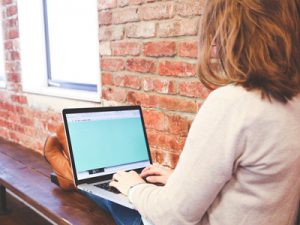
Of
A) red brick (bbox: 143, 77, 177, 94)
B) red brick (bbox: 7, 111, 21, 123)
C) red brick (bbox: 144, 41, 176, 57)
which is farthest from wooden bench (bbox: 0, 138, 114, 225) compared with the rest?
red brick (bbox: 144, 41, 176, 57)

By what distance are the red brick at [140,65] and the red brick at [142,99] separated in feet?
0.36

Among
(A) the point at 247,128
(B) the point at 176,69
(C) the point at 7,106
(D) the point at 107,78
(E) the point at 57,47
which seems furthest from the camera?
(C) the point at 7,106

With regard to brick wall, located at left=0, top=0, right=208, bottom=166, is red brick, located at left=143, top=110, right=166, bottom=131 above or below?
below

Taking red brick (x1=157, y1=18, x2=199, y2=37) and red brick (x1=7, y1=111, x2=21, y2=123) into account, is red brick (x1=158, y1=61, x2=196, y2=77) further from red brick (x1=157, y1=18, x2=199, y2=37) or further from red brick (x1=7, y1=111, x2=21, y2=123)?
red brick (x1=7, y1=111, x2=21, y2=123)

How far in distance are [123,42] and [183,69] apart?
0.40 metres

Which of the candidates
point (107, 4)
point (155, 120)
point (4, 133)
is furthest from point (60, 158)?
point (4, 133)

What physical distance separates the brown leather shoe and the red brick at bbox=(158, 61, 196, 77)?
0.47 m

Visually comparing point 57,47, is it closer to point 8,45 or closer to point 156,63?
point 8,45

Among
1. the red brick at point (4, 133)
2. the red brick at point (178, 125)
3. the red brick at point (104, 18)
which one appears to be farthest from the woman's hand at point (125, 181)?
the red brick at point (4, 133)

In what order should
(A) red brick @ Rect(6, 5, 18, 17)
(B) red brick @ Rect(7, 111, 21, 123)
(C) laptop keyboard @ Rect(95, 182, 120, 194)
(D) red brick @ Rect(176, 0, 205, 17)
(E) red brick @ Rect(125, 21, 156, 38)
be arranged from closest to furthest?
1. (C) laptop keyboard @ Rect(95, 182, 120, 194)
2. (D) red brick @ Rect(176, 0, 205, 17)
3. (E) red brick @ Rect(125, 21, 156, 38)
4. (A) red brick @ Rect(6, 5, 18, 17)
5. (B) red brick @ Rect(7, 111, 21, 123)

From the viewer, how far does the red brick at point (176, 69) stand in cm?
145

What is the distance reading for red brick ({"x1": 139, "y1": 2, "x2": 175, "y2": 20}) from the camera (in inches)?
58.3

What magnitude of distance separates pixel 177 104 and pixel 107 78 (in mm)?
483

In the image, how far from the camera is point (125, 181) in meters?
1.15
